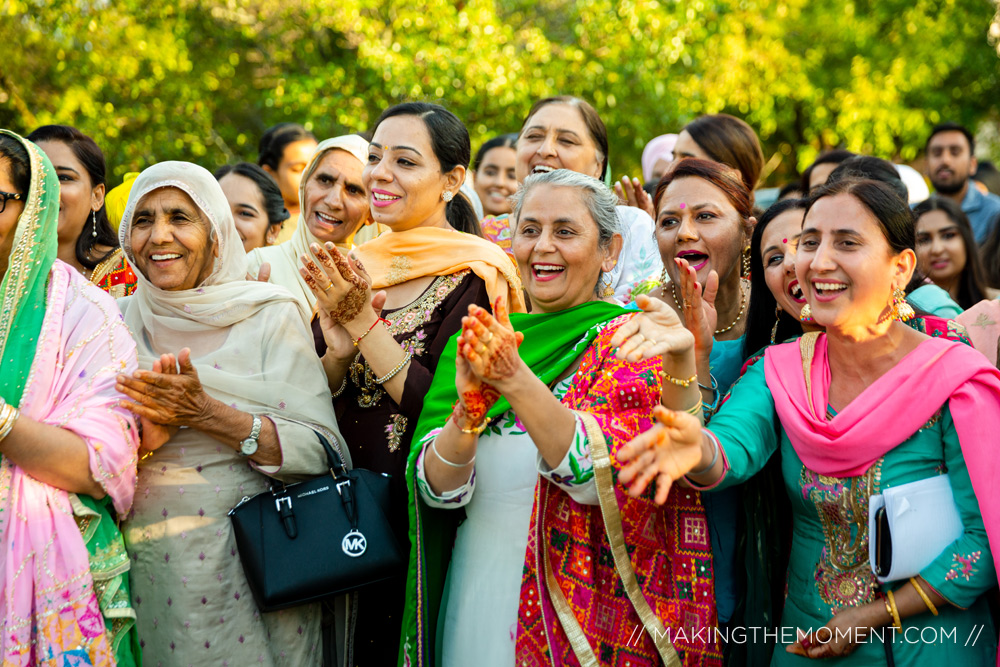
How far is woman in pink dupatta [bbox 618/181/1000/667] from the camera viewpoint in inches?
89.9

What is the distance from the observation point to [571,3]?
9633 mm

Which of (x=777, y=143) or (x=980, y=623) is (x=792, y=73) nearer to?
(x=777, y=143)

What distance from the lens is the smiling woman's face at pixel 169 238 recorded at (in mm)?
2902

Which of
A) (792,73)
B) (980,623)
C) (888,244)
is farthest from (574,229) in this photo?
(792,73)

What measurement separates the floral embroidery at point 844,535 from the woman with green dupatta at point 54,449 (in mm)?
2012

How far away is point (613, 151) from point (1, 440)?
28.0 ft

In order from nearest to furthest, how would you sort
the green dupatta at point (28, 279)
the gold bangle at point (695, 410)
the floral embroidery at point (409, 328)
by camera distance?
the gold bangle at point (695, 410)
the green dupatta at point (28, 279)
the floral embroidery at point (409, 328)

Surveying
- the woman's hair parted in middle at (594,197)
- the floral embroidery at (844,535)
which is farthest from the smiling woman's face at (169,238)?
the floral embroidery at (844,535)

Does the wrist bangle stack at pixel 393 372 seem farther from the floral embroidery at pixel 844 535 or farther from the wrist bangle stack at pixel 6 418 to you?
the floral embroidery at pixel 844 535

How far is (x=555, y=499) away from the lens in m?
2.56

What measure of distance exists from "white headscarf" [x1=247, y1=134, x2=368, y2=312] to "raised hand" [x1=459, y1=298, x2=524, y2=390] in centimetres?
191

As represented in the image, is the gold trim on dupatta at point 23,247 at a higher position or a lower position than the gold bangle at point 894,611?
higher

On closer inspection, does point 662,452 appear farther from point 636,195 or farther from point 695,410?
point 636,195

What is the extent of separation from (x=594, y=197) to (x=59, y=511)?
186 centimetres
